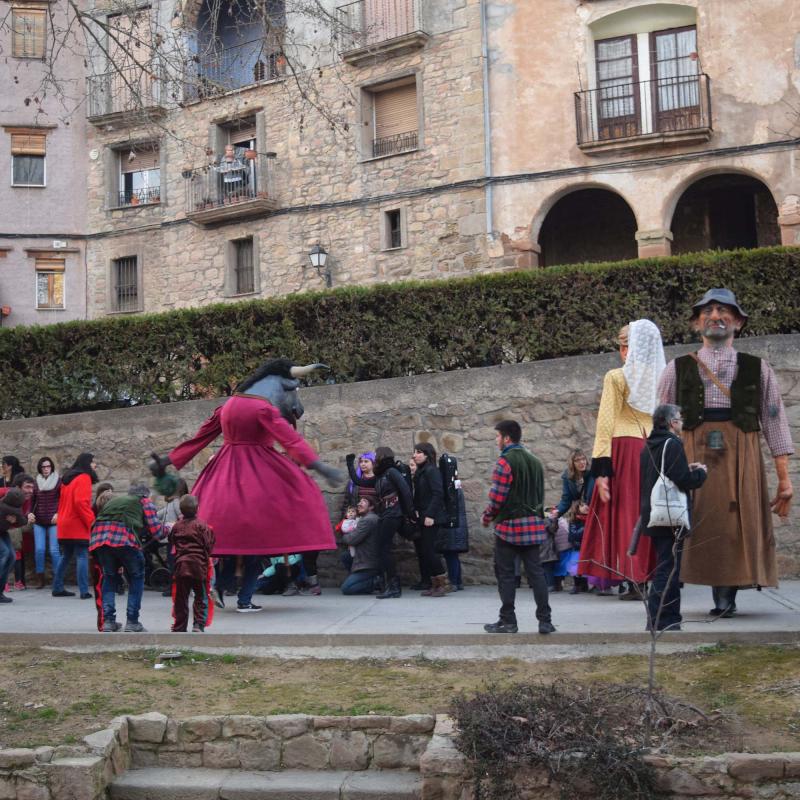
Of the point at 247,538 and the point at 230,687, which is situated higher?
the point at 247,538

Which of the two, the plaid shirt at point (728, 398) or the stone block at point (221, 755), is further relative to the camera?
the plaid shirt at point (728, 398)

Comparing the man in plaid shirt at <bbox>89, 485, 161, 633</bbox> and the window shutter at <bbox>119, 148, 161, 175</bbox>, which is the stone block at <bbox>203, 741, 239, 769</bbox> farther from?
the window shutter at <bbox>119, 148, 161, 175</bbox>

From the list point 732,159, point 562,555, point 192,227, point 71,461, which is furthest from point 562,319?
point 192,227

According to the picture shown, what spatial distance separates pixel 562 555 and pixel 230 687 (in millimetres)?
4579

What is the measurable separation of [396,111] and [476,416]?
47.0 ft

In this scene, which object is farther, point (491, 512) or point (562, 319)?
point (562, 319)

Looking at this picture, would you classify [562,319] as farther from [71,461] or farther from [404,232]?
[404,232]

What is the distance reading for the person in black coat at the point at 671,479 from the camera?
7.30m

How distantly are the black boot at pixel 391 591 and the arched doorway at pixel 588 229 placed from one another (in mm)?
14571

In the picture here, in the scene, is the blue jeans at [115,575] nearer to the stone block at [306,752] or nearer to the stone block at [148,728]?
the stone block at [148,728]

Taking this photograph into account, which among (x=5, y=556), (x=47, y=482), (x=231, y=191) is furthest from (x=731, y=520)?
(x=231, y=191)

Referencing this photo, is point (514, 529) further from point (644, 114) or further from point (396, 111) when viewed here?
point (396, 111)

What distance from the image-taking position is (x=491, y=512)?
785 cm

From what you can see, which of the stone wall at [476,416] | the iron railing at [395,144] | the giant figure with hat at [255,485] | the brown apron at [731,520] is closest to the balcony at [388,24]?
the iron railing at [395,144]
